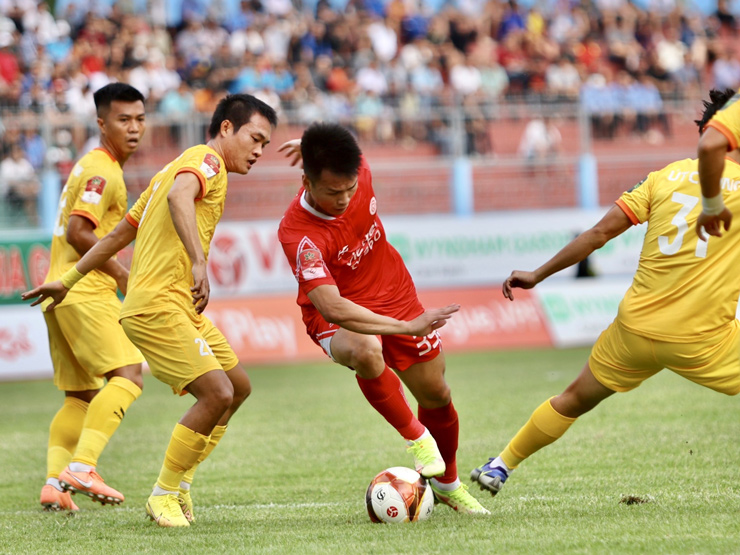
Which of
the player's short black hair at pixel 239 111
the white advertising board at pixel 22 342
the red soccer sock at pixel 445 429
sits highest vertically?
the player's short black hair at pixel 239 111

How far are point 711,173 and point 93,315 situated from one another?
415 cm

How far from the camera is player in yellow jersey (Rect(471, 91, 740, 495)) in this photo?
5.23m

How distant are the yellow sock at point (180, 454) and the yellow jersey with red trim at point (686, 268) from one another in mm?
2488

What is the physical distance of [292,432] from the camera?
31.3 feet

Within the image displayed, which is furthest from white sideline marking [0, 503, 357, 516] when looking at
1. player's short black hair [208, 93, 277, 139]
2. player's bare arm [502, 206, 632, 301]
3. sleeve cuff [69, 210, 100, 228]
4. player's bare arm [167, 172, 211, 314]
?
player's short black hair [208, 93, 277, 139]

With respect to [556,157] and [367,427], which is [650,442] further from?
[556,157]

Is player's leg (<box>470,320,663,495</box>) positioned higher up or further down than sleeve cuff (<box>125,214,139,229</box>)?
further down

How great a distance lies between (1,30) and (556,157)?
34.1 feet

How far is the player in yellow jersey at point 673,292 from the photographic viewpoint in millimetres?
5230

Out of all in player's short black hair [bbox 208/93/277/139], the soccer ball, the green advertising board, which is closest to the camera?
the soccer ball

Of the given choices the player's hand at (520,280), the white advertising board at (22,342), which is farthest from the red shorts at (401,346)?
the white advertising board at (22,342)

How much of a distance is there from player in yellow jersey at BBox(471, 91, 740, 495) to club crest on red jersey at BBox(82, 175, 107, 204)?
3.02m

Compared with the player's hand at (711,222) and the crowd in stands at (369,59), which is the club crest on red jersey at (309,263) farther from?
the crowd in stands at (369,59)

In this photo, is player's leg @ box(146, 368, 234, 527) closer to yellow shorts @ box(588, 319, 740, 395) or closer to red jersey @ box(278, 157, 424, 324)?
red jersey @ box(278, 157, 424, 324)
